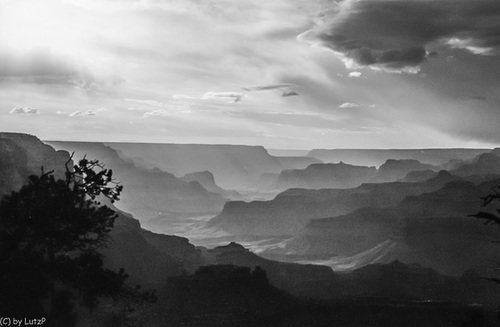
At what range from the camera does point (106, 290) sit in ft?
75.6

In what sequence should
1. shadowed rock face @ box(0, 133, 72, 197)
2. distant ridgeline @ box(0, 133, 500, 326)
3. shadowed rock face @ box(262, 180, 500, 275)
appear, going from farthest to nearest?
shadowed rock face @ box(262, 180, 500, 275) → distant ridgeline @ box(0, 133, 500, 326) → shadowed rock face @ box(0, 133, 72, 197)

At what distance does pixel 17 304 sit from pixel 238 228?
161401mm

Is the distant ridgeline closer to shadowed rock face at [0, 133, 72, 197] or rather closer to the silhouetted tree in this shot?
shadowed rock face at [0, 133, 72, 197]

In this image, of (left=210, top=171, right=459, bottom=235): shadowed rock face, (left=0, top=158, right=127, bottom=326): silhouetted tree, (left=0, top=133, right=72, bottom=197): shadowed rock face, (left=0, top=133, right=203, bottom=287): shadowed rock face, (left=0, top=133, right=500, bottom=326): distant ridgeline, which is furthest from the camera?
(left=210, top=171, right=459, bottom=235): shadowed rock face

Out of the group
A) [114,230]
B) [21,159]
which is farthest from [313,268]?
[21,159]

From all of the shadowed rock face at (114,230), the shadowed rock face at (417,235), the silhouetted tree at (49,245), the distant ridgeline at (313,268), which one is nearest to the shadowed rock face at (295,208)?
the shadowed rock face at (417,235)

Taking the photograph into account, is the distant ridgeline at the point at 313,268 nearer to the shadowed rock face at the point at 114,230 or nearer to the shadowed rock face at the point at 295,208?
the shadowed rock face at the point at 114,230

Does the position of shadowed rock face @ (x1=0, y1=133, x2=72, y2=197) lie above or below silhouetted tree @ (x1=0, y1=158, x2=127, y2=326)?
above

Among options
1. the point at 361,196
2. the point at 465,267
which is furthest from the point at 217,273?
the point at 361,196

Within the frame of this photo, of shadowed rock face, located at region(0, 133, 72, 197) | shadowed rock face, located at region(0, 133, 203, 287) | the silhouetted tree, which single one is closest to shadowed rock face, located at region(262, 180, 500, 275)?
shadowed rock face, located at region(0, 133, 203, 287)

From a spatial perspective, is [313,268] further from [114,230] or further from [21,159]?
[21,159]

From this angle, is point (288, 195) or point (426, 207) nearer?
point (426, 207)

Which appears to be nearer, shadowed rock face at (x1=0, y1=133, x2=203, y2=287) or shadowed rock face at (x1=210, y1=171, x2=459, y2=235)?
shadowed rock face at (x1=0, y1=133, x2=203, y2=287)

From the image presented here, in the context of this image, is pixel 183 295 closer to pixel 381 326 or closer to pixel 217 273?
pixel 217 273
